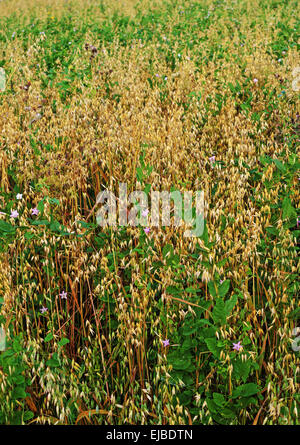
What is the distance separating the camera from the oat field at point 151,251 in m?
1.66

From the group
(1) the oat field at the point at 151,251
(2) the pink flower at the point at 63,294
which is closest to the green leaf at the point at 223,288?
(1) the oat field at the point at 151,251

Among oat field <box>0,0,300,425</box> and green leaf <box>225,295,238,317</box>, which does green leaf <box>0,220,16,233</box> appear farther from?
green leaf <box>225,295,238,317</box>

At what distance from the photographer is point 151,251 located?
6.57ft

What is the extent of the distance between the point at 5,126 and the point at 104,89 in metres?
1.30

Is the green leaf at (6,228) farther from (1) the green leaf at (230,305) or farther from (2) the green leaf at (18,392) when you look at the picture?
(1) the green leaf at (230,305)

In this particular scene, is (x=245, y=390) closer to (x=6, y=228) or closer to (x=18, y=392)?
(x=18, y=392)

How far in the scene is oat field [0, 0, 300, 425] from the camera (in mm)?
1664

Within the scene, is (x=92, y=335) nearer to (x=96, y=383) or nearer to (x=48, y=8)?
(x=96, y=383)

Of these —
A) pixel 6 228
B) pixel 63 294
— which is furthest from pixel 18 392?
pixel 6 228

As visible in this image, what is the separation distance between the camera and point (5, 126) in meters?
3.38

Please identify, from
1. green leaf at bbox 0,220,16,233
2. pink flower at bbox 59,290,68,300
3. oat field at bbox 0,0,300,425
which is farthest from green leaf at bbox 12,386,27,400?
green leaf at bbox 0,220,16,233

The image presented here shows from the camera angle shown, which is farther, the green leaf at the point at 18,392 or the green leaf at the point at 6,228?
the green leaf at the point at 6,228

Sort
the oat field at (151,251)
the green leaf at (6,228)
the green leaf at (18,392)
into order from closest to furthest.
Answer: the green leaf at (18,392) < the oat field at (151,251) < the green leaf at (6,228)
